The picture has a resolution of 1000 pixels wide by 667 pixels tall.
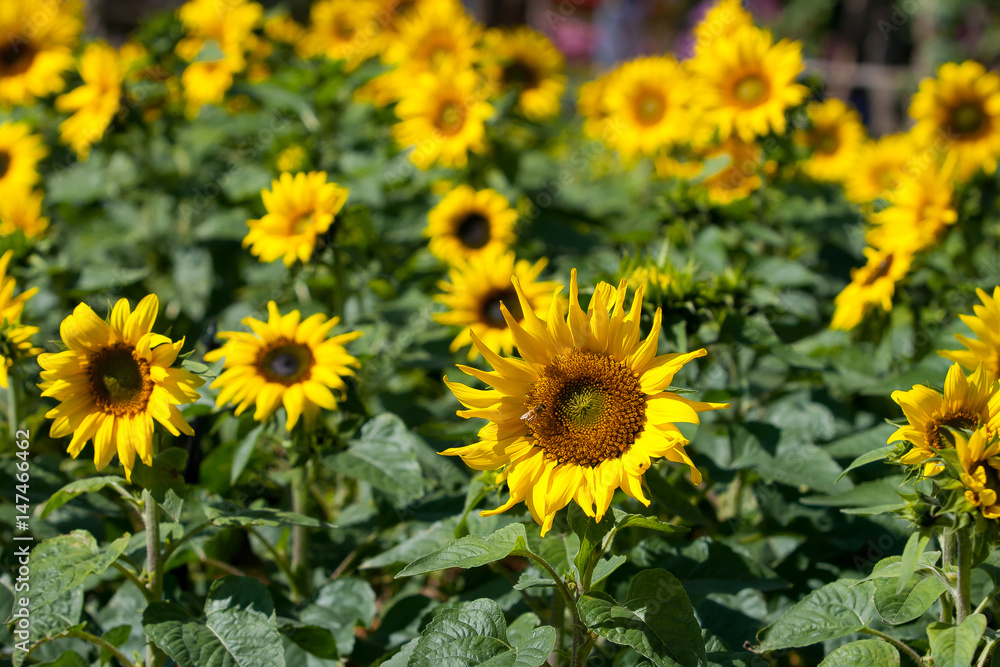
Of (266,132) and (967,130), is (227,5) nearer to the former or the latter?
(266,132)

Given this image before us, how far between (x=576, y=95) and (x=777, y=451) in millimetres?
3134

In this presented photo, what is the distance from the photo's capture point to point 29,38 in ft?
12.0

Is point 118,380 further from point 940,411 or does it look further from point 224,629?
point 940,411

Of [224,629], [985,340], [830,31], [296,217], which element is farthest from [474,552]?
[830,31]

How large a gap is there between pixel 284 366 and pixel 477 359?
0.77m

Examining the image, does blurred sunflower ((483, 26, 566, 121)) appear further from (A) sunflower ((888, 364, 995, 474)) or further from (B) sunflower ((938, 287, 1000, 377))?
(A) sunflower ((888, 364, 995, 474))

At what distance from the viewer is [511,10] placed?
32.9 ft

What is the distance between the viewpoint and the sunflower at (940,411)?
1372mm

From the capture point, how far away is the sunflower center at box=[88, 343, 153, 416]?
5.33 feet

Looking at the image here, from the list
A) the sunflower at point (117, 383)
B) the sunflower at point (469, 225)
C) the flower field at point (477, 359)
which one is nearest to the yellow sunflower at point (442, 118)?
the flower field at point (477, 359)

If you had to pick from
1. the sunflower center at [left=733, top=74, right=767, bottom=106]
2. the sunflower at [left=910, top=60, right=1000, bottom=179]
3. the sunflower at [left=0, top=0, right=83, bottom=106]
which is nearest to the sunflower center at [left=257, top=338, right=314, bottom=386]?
the sunflower center at [left=733, top=74, right=767, bottom=106]

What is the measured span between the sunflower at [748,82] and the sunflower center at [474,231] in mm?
936

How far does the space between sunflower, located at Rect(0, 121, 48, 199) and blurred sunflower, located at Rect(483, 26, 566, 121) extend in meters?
1.93

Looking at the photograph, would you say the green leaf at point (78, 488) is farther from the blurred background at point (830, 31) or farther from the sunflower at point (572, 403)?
the blurred background at point (830, 31)
